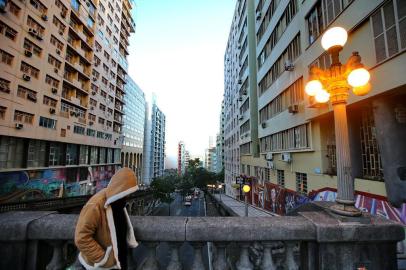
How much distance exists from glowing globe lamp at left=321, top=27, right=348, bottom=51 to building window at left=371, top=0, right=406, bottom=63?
4.78 meters

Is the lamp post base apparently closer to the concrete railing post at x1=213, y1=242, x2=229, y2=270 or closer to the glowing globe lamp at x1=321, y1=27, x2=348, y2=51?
the concrete railing post at x1=213, y1=242, x2=229, y2=270

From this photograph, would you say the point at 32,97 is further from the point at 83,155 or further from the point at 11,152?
the point at 83,155

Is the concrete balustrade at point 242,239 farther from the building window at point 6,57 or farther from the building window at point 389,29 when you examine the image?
the building window at point 6,57

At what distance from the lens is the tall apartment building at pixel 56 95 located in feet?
69.7

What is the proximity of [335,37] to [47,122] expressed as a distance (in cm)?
3089

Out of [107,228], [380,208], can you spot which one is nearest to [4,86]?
[107,228]

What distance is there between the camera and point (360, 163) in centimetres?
965

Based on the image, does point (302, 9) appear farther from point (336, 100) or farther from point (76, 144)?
point (76, 144)

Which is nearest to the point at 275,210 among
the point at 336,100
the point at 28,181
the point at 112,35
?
the point at 336,100

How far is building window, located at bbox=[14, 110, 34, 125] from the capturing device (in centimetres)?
2172

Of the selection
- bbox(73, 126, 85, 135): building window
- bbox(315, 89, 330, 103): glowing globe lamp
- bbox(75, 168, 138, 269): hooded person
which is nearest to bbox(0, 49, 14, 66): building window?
bbox(73, 126, 85, 135): building window

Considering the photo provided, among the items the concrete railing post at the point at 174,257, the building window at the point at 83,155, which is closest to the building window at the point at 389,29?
the concrete railing post at the point at 174,257

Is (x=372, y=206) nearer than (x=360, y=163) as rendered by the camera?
Yes

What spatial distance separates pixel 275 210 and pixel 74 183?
28.6 metres
